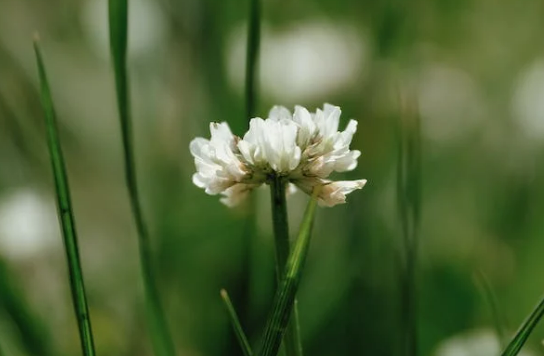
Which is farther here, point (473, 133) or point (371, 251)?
point (473, 133)

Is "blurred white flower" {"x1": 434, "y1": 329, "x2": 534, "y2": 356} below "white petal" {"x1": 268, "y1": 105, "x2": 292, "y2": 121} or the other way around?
below

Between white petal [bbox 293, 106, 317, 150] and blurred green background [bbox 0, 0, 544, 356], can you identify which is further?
blurred green background [bbox 0, 0, 544, 356]

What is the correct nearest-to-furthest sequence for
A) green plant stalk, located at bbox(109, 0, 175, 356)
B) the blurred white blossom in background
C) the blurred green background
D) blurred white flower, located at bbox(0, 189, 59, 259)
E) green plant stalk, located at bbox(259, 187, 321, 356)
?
green plant stalk, located at bbox(259, 187, 321, 356), green plant stalk, located at bbox(109, 0, 175, 356), the blurred green background, blurred white flower, located at bbox(0, 189, 59, 259), the blurred white blossom in background

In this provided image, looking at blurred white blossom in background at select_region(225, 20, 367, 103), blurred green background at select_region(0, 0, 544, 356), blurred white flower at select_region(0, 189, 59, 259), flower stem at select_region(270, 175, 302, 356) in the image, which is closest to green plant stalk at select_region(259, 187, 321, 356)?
flower stem at select_region(270, 175, 302, 356)

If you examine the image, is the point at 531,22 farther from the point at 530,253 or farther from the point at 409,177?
the point at 409,177

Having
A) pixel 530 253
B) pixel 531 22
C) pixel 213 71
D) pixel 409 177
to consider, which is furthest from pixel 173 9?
pixel 409 177

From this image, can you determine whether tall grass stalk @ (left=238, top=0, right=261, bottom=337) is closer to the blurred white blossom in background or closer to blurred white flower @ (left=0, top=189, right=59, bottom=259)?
blurred white flower @ (left=0, top=189, right=59, bottom=259)

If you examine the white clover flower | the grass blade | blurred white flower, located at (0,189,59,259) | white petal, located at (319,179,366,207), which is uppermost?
the white clover flower

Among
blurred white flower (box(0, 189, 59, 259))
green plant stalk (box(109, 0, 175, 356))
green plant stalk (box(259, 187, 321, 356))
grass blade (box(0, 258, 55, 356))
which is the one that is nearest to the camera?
green plant stalk (box(259, 187, 321, 356))
